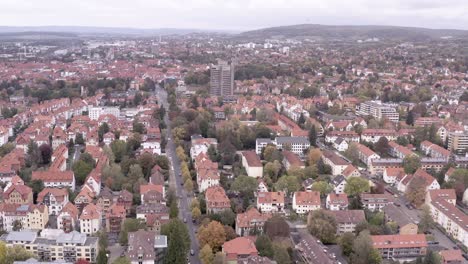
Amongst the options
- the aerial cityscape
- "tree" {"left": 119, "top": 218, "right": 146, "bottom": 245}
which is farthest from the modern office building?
"tree" {"left": 119, "top": 218, "right": 146, "bottom": 245}

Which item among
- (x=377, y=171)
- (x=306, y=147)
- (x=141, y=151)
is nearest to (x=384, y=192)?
(x=377, y=171)

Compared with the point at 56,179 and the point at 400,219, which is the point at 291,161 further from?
the point at 56,179

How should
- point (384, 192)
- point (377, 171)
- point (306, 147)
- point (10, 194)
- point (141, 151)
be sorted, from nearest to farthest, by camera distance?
point (10, 194)
point (384, 192)
point (377, 171)
point (141, 151)
point (306, 147)

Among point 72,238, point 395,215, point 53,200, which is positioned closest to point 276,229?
point 395,215

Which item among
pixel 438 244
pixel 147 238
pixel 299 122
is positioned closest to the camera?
pixel 147 238

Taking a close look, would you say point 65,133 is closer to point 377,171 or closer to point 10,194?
point 10,194

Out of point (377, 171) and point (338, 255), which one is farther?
point (377, 171)
